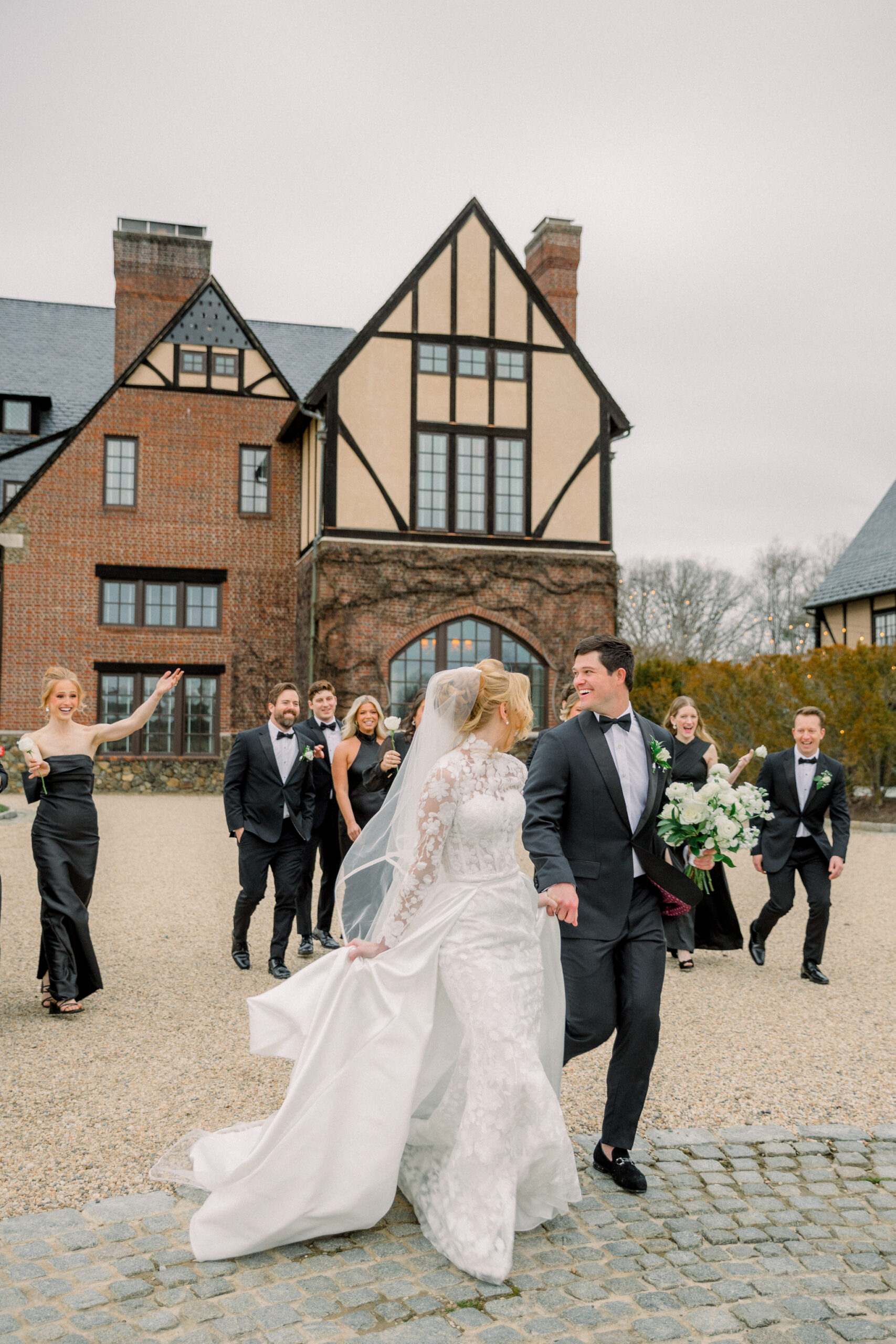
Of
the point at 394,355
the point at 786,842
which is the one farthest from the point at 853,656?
the point at 786,842

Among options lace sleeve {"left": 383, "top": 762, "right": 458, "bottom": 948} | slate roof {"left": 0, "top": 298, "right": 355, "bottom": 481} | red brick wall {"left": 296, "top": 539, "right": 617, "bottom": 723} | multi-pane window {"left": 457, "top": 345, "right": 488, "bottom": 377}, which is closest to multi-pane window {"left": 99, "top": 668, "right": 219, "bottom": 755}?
red brick wall {"left": 296, "top": 539, "right": 617, "bottom": 723}

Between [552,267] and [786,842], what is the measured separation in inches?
764

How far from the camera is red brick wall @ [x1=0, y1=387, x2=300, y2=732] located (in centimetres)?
2212

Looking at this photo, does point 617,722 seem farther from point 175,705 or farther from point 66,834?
point 175,705

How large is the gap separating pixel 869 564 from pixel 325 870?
23.4 meters

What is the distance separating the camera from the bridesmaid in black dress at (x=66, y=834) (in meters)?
6.20

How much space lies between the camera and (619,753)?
4266 mm

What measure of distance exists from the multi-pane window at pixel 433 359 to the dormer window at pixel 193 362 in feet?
17.1

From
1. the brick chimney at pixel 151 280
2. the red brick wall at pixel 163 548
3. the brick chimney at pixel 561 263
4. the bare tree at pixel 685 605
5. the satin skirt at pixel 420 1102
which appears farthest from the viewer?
the bare tree at pixel 685 605

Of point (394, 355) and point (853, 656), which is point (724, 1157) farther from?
point (394, 355)

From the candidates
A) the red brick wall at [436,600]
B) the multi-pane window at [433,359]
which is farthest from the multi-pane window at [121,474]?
the multi-pane window at [433,359]

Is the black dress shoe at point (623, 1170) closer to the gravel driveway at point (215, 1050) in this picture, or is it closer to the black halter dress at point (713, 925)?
the gravel driveway at point (215, 1050)

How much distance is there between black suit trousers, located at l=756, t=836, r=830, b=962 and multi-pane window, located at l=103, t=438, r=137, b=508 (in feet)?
59.3

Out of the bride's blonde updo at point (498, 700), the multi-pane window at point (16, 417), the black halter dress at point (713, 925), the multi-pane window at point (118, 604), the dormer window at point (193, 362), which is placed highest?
the dormer window at point (193, 362)
